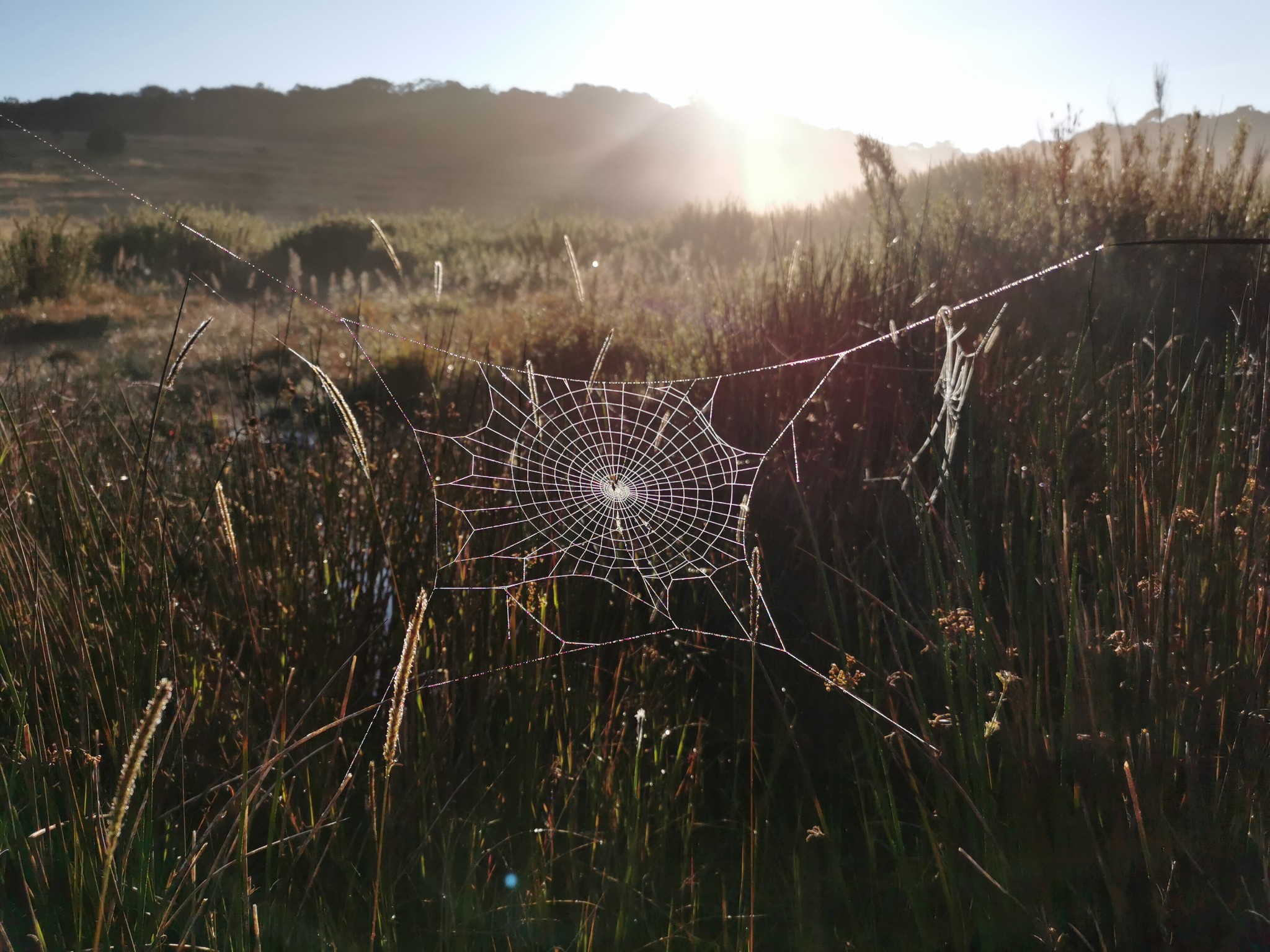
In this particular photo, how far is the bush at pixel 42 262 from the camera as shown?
27.5 feet

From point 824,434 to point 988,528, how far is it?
1.86 ft

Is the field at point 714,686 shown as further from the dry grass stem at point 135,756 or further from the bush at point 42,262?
the bush at point 42,262

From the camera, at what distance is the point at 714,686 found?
2.42 meters

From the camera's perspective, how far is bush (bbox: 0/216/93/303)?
8.39 meters

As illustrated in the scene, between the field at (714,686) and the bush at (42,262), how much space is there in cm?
632

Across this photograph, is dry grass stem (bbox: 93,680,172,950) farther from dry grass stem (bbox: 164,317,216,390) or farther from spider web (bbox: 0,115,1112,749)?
spider web (bbox: 0,115,1112,749)

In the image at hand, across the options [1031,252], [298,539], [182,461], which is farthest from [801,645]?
[1031,252]

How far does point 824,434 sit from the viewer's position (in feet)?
9.02

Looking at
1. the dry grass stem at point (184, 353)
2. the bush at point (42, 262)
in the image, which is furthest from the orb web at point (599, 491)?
the bush at point (42, 262)

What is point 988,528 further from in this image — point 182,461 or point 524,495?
point 182,461

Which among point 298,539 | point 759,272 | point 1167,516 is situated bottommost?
point 298,539

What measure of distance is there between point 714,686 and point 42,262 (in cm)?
916

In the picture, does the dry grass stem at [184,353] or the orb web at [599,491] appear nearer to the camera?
the dry grass stem at [184,353]

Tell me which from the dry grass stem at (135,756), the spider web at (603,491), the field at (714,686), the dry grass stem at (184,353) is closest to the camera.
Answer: the dry grass stem at (135,756)
